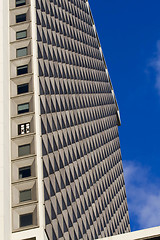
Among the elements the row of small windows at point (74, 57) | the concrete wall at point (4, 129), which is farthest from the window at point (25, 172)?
the row of small windows at point (74, 57)

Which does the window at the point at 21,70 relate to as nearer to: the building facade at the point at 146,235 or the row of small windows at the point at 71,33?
the row of small windows at the point at 71,33

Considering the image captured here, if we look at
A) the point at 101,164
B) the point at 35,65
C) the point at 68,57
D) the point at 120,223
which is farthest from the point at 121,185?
the point at 35,65

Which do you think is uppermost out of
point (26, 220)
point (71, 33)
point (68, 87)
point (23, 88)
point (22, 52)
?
point (71, 33)

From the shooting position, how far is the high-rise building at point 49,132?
61.9 meters

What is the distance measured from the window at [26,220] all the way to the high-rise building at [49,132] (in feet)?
0.34

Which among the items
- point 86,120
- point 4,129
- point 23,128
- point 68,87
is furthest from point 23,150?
point 86,120

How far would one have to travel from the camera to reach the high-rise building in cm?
6191

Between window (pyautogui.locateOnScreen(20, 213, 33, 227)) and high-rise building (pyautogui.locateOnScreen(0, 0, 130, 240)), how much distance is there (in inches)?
4.1

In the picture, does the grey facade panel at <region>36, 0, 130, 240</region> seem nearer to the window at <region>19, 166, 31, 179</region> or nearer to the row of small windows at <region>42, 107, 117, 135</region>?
the row of small windows at <region>42, 107, 117, 135</region>

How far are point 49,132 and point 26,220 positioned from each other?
51.2 feet

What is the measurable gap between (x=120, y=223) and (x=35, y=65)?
6566cm

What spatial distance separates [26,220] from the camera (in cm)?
6016

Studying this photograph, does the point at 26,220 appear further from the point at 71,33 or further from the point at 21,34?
the point at 71,33

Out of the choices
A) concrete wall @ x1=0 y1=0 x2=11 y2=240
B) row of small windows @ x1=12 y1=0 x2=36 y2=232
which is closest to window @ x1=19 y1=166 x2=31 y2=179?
row of small windows @ x1=12 y1=0 x2=36 y2=232
